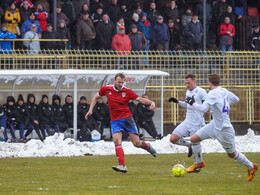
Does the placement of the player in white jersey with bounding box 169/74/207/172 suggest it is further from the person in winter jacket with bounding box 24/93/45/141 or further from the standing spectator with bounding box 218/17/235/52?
the standing spectator with bounding box 218/17/235/52

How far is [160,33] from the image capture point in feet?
79.2

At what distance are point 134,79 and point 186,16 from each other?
474 cm

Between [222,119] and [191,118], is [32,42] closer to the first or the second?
[191,118]

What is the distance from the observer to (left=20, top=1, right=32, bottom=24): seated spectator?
23.3m

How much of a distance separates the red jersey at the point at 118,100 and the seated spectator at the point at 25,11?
37.8 feet

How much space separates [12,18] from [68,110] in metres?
4.47

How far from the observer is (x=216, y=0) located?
28516 millimetres

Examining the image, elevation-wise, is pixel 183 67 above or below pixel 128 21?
below

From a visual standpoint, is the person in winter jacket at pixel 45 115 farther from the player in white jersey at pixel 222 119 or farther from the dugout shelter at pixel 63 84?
the player in white jersey at pixel 222 119

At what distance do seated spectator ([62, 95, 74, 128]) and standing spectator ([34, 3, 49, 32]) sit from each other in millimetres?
3834

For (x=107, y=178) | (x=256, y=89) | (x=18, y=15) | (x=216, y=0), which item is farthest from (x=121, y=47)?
(x=107, y=178)

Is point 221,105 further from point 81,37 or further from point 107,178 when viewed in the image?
point 81,37

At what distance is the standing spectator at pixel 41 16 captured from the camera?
23.3 meters

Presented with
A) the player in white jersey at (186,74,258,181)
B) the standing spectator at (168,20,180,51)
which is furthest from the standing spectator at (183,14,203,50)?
the player in white jersey at (186,74,258,181)
